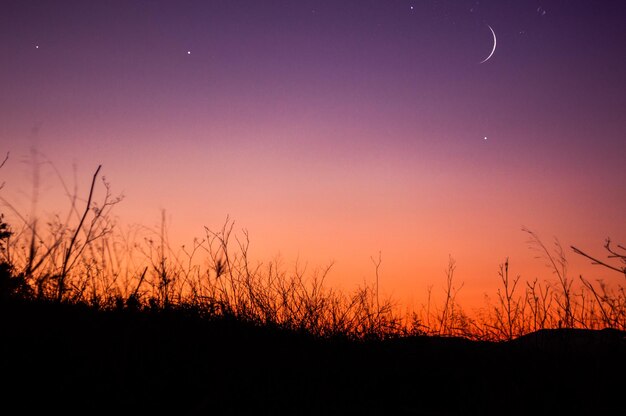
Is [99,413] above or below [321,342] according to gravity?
below

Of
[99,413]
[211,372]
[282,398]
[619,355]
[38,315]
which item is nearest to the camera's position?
[99,413]

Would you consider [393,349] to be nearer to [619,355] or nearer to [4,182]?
[619,355]

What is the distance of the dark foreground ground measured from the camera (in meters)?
2.94

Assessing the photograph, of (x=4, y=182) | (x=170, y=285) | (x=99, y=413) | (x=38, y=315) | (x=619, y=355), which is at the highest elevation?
(x=4, y=182)

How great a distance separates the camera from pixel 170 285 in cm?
650

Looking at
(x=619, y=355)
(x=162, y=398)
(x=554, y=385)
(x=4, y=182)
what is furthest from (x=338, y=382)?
(x=4, y=182)

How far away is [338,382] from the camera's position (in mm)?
3566

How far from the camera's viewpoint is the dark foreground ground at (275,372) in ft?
9.64

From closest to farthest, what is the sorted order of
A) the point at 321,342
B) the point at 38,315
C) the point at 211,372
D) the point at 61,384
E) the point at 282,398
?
1. the point at 61,384
2. the point at 282,398
3. the point at 211,372
4. the point at 38,315
5. the point at 321,342

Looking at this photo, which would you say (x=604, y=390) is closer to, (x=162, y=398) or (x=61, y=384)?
(x=162, y=398)

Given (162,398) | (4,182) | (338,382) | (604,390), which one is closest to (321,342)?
(338,382)

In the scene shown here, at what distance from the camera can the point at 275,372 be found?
3.67 metres

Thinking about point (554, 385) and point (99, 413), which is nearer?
point (99, 413)

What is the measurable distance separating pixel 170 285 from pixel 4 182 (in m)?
2.52
